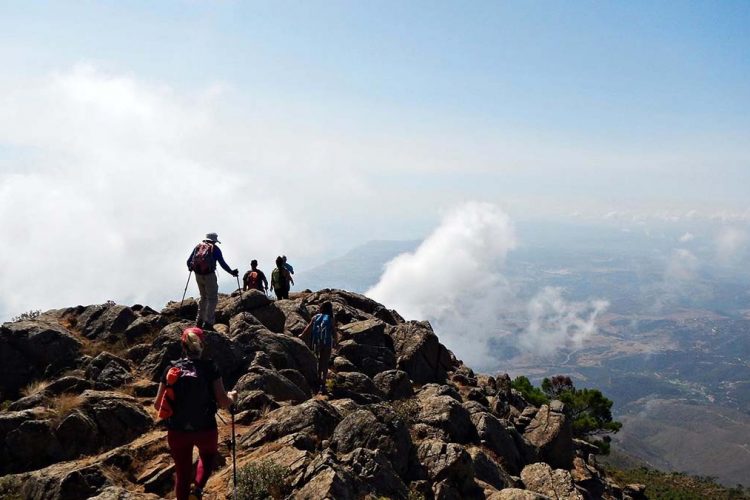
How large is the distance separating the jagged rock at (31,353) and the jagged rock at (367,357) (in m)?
11.9

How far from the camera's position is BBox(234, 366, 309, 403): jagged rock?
17547mm

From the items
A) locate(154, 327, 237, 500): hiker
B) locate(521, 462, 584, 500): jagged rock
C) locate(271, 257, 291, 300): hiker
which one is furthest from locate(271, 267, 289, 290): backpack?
locate(154, 327, 237, 500): hiker

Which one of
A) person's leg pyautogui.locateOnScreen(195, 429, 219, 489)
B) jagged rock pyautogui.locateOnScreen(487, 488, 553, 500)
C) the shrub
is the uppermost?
the shrub

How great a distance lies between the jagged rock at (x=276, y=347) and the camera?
20.4 metres

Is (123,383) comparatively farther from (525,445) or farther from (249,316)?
(525,445)

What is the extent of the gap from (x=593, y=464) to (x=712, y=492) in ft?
210

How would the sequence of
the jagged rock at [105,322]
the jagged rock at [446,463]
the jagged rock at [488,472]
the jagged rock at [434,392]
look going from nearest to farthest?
the jagged rock at [446,463], the jagged rock at [488,472], the jagged rock at [105,322], the jagged rock at [434,392]

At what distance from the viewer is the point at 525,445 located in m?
22.1

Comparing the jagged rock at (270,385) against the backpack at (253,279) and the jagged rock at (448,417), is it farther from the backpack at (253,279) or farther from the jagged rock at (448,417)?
the backpack at (253,279)

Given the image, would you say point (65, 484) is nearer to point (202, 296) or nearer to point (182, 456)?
point (182, 456)

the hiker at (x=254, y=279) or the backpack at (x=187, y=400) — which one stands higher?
the hiker at (x=254, y=279)

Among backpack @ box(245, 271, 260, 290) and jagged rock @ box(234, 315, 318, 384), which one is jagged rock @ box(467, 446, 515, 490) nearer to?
jagged rock @ box(234, 315, 318, 384)

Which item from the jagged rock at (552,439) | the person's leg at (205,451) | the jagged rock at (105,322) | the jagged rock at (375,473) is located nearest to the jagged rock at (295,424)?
the jagged rock at (375,473)

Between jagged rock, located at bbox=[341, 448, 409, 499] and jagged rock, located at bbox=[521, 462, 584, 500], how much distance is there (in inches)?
289
